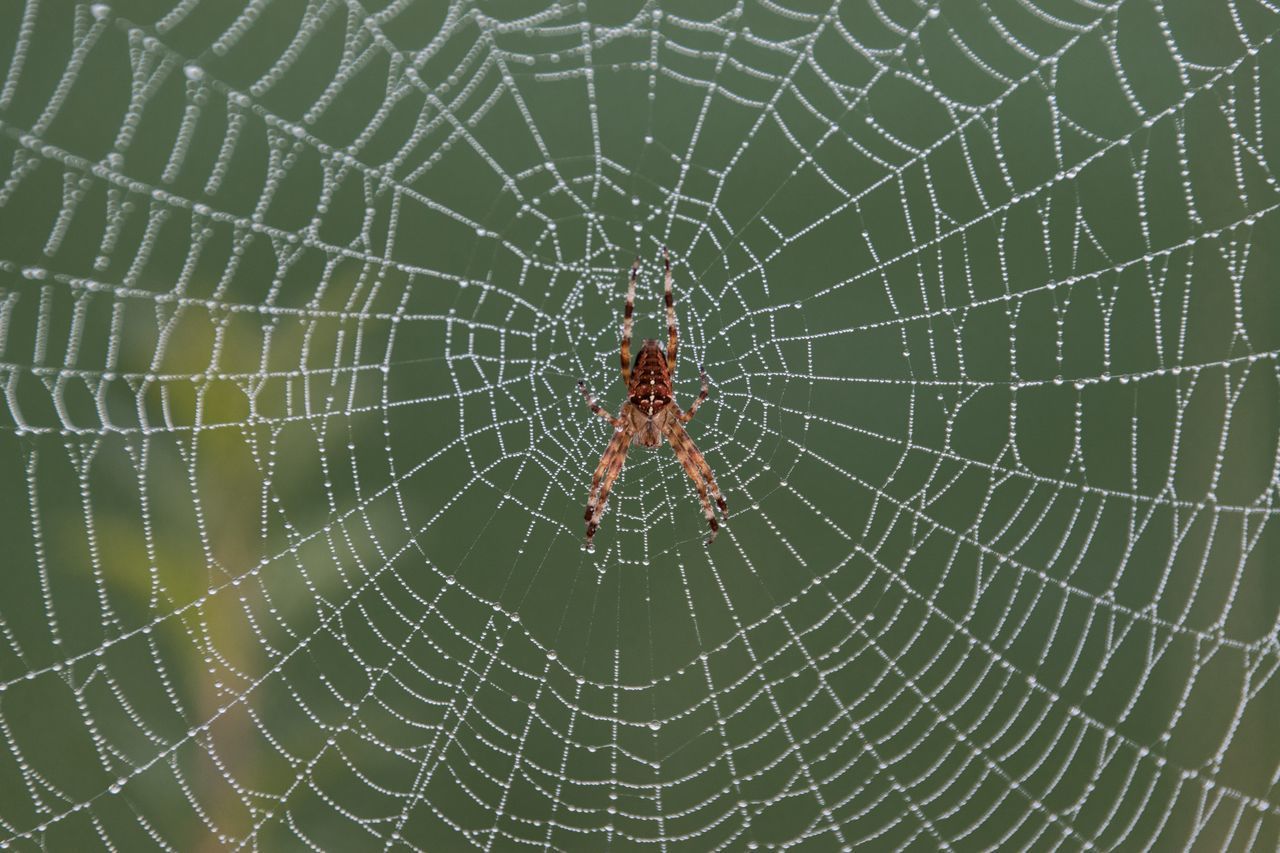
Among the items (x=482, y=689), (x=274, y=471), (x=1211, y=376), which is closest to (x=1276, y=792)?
(x=1211, y=376)

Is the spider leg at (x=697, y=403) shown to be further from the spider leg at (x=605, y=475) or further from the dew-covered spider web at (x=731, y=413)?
the dew-covered spider web at (x=731, y=413)

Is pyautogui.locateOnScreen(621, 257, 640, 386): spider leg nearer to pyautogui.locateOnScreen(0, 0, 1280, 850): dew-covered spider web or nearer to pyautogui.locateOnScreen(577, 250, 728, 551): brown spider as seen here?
pyautogui.locateOnScreen(577, 250, 728, 551): brown spider

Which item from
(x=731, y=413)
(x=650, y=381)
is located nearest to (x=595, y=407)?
(x=650, y=381)

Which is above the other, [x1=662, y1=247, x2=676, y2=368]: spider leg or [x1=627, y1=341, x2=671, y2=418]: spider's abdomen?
[x1=662, y1=247, x2=676, y2=368]: spider leg

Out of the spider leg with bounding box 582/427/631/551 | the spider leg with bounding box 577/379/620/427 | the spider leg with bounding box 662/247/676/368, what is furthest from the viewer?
the spider leg with bounding box 582/427/631/551

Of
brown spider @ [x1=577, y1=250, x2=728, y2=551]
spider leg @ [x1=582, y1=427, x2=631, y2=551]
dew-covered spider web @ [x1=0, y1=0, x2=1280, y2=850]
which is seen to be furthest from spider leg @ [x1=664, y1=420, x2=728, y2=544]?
dew-covered spider web @ [x1=0, y1=0, x2=1280, y2=850]

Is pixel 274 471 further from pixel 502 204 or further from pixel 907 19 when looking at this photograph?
pixel 907 19
